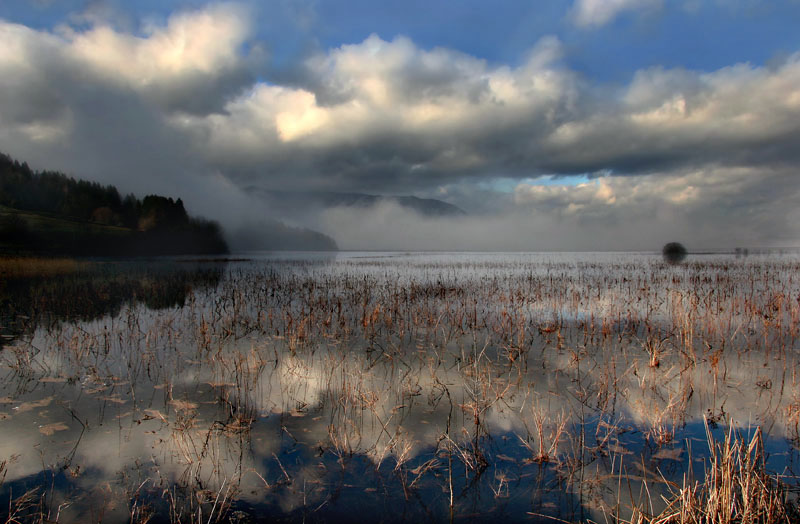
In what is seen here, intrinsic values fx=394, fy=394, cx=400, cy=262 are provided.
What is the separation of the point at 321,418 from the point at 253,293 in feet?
58.0

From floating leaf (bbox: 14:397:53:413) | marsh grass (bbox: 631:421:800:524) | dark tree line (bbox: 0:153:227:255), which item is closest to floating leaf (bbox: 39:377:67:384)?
floating leaf (bbox: 14:397:53:413)

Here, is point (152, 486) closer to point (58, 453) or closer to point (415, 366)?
point (58, 453)

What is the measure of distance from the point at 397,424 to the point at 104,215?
163002mm

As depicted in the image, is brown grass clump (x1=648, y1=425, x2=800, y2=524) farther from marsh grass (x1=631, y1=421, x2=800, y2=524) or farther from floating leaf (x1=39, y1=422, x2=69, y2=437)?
floating leaf (x1=39, y1=422, x2=69, y2=437)

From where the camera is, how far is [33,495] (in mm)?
4738

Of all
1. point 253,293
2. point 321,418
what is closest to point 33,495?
point 321,418

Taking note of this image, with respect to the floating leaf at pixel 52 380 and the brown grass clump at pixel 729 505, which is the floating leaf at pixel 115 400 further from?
the brown grass clump at pixel 729 505

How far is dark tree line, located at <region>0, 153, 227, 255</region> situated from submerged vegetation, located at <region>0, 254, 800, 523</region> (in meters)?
102

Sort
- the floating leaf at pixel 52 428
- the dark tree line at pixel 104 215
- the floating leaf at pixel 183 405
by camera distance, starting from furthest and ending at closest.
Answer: the dark tree line at pixel 104 215
the floating leaf at pixel 183 405
the floating leaf at pixel 52 428

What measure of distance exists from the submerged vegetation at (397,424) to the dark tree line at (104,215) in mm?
102384

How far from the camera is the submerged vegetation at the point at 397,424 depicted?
15.2 ft

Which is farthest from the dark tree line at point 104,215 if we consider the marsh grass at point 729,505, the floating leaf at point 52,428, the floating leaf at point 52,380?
the marsh grass at point 729,505

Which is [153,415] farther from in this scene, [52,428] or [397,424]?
[397,424]

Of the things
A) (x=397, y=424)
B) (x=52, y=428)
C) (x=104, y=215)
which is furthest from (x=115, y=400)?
(x=104, y=215)
